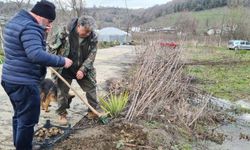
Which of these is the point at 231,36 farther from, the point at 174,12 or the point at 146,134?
the point at 146,134

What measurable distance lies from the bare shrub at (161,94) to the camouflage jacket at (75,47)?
1.24 m

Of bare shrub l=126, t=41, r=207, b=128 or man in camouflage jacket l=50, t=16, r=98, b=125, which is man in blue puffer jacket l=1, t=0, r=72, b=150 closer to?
man in camouflage jacket l=50, t=16, r=98, b=125

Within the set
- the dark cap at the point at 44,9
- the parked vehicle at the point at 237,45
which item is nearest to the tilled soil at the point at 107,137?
Result: the dark cap at the point at 44,9

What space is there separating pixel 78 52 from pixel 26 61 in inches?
85.8

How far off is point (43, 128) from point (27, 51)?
2002 millimetres

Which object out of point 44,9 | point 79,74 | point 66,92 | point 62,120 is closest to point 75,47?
point 79,74

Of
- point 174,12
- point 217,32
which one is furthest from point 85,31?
point 174,12

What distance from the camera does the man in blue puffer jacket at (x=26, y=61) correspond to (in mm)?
4750

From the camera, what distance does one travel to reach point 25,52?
4797 millimetres

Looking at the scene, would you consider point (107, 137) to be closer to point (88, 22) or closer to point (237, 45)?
point (88, 22)

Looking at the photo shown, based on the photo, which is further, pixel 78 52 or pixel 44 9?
pixel 78 52

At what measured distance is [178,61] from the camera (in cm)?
1082

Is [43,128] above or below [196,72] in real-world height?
above

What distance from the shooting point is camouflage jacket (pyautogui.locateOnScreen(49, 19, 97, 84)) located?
22.4 feet
